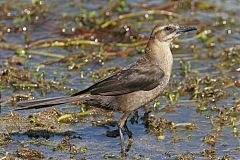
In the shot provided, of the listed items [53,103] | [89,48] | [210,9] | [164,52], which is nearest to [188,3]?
[210,9]

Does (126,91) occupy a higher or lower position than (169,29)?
lower

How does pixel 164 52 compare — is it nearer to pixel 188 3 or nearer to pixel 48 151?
pixel 48 151

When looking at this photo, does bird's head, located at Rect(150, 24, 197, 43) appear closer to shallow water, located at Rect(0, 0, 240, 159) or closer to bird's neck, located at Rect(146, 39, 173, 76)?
bird's neck, located at Rect(146, 39, 173, 76)

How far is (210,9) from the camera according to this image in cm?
1319

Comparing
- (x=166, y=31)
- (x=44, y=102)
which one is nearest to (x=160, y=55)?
(x=166, y=31)

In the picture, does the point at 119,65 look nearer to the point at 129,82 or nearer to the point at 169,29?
the point at 169,29

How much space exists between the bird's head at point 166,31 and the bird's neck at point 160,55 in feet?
0.19

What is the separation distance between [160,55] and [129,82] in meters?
0.55

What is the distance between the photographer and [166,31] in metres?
9.04

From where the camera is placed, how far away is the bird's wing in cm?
845

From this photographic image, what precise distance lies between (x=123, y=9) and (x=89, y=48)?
1656mm

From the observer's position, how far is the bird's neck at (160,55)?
8.70 m

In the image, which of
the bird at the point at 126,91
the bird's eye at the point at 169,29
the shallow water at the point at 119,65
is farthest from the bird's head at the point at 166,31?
the shallow water at the point at 119,65

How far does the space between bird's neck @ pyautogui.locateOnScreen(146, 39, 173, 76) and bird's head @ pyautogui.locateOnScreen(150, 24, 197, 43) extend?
57mm
